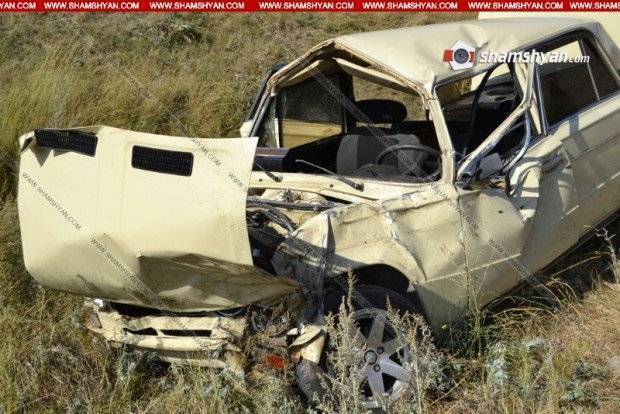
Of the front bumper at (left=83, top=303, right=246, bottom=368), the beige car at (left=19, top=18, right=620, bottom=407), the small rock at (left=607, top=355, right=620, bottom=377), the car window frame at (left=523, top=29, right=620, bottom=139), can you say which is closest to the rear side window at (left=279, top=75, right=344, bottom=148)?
the beige car at (left=19, top=18, right=620, bottom=407)

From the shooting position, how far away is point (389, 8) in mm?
13523

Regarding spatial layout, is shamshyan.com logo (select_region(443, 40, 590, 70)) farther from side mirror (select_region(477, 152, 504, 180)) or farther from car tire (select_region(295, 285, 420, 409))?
car tire (select_region(295, 285, 420, 409))

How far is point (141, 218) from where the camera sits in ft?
10.5

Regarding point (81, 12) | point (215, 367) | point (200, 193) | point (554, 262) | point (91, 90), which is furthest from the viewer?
point (81, 12)

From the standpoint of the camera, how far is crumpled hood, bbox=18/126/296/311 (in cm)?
307

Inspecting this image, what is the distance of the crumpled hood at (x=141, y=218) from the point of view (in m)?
3.07

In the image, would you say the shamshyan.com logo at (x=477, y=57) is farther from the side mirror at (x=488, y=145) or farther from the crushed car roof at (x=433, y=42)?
the side mirror at (x=488, y=145)

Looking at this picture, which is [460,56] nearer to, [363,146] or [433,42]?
[433,42]

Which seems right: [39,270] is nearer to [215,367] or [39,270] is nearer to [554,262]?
[215,367]

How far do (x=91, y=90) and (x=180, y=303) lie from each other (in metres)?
5.08

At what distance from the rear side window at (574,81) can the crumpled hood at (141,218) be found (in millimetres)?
2493

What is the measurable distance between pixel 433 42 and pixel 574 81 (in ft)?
4.33

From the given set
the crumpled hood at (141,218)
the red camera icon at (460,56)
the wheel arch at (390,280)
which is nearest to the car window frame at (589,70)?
the red camera icon at (460,56)

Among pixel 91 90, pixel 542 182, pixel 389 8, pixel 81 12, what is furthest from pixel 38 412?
pixel 389 8
